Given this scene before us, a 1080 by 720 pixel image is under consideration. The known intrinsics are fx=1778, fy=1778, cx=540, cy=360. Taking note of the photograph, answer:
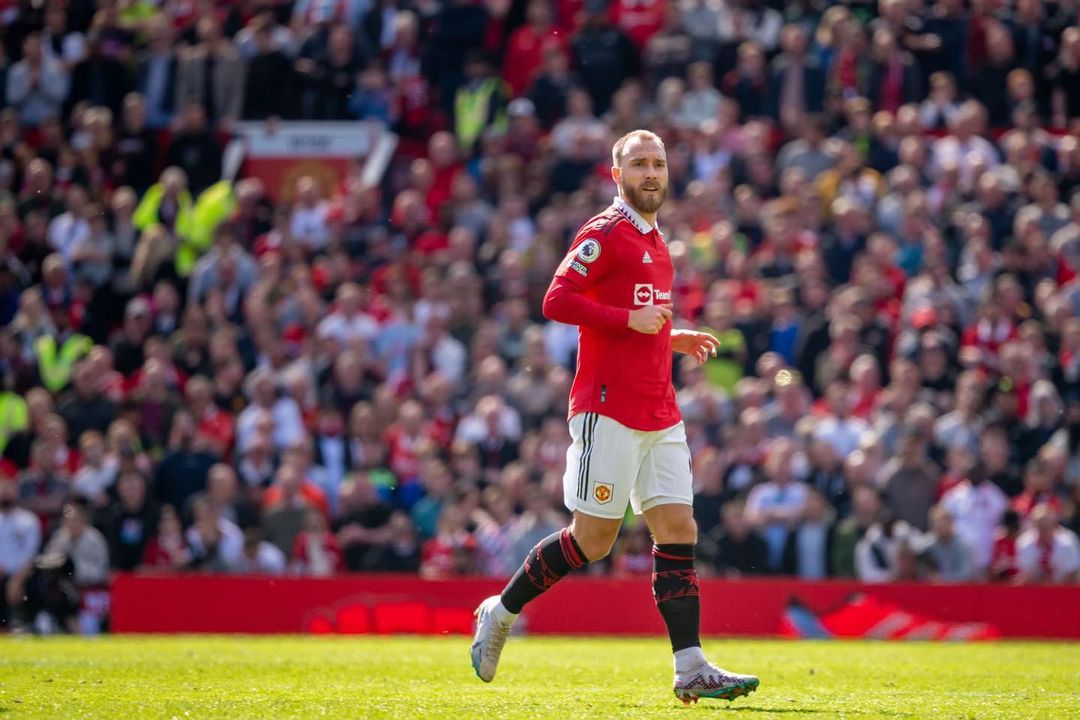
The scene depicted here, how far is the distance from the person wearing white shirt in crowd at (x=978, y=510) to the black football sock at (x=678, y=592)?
704cm

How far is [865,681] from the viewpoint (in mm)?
9016

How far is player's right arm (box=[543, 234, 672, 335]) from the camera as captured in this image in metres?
7.60

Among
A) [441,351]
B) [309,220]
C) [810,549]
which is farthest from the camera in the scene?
[309,220]

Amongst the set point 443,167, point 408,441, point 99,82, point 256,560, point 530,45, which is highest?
point 530,45

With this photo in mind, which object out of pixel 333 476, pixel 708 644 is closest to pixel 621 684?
pixel 708 644

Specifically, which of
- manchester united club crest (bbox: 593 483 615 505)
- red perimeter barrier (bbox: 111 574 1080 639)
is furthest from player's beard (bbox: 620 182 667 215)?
red perimeter barrier (bbox: 111 574 1080 639)

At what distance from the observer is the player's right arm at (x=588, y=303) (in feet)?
24.9

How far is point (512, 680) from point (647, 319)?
2.34m

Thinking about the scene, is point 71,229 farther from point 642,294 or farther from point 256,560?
point 642,294

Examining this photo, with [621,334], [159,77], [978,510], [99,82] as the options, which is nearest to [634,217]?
[621,334]

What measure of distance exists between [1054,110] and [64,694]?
44.5 ft

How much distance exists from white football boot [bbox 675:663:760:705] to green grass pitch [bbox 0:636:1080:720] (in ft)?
0.27

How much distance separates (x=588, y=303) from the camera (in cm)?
763

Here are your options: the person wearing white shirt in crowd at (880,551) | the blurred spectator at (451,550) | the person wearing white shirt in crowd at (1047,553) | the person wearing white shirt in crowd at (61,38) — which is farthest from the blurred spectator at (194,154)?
the person wearing white shirt in crowd at (1047,553)
